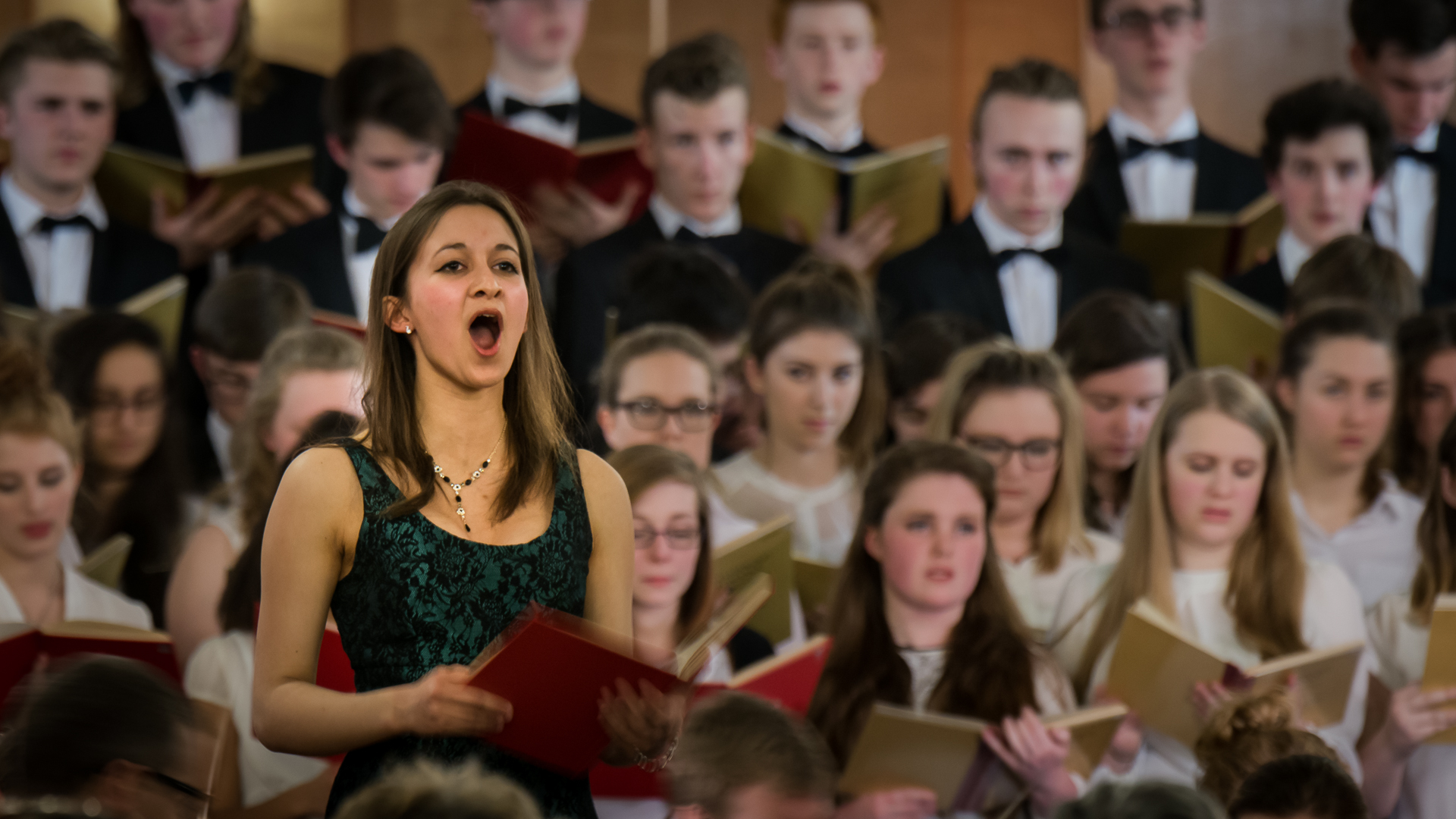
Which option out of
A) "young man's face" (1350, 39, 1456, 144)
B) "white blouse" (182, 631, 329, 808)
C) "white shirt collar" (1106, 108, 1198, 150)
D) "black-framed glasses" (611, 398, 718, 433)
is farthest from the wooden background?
"white blouse" (182, 631, 329, 808)

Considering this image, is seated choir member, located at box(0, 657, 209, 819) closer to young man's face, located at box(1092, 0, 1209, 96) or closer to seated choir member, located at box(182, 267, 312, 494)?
seated choir member, located at box(182, 267, 312, 494)

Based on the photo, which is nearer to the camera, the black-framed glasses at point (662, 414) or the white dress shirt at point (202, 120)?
the black-framed glasses at point (662, 414)

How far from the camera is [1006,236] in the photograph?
429cm

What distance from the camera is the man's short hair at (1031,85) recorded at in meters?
4.18

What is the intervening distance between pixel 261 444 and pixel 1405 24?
3.30m

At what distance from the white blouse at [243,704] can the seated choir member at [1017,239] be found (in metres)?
1.94

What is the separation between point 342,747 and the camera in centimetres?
156

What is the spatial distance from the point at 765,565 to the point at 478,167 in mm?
1230

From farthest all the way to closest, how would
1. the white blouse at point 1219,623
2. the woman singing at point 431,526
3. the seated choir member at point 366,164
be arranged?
the seated choir member at point 366,164, the white blouse at point 1219,623, the woman singing at point 431,526

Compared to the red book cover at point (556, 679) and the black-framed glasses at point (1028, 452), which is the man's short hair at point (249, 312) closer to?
the black-framed glasses at point (1028, 452)

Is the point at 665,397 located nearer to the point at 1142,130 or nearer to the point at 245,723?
the point at 245,723

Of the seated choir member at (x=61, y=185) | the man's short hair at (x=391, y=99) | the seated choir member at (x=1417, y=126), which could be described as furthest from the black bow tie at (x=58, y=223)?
the seated choir member at (x=1417, y=126)

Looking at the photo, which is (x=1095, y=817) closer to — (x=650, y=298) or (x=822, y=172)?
(x=650, y=298)

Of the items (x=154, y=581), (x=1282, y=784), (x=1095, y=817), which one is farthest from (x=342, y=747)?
(x=154, y=581)
